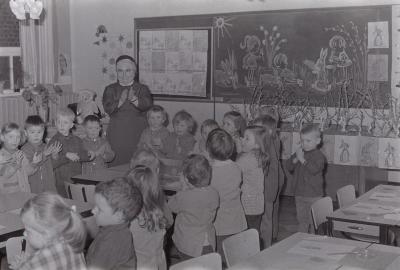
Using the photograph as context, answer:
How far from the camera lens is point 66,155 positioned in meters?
5.04

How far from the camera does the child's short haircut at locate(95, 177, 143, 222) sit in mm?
2885

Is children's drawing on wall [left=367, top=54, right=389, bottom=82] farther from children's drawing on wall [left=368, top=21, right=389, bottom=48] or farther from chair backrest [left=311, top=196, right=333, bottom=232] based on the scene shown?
chair backrest [left=311, top=196, right=333, bottom=232]

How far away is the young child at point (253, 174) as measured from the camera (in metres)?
4.52

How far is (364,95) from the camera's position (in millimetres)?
6715

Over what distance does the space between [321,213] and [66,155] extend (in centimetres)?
222

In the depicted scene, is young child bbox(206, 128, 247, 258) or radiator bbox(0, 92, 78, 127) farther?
radiator bbox(0, 92, 78, 127)

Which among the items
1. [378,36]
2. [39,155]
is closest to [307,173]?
[39,155]

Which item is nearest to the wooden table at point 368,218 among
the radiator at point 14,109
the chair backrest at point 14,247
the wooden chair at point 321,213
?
the wooden chair at point 321,213

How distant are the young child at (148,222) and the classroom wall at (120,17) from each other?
4.43 m

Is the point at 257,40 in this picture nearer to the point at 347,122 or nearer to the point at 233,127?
the point at 347,122

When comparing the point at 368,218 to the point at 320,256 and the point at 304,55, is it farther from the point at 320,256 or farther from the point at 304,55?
the point at 304,55

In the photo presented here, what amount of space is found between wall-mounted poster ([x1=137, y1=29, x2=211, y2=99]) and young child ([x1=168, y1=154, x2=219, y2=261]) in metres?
4.24

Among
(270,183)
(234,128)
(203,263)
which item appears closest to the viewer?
(203,263)

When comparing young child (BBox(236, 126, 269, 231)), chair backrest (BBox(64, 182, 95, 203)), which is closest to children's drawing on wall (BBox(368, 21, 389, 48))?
young child (BBox(236, 126, 269, 231))
